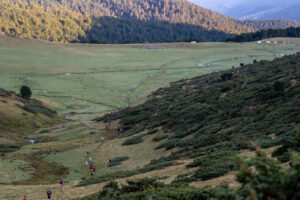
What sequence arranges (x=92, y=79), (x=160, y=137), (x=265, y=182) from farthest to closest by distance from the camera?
(x=92, y=79)
(x=160, y=137)
(x=265, y=182)

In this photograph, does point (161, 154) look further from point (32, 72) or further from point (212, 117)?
point (32, 72)

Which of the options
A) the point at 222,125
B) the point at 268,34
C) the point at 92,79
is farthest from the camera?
the point at 268,34

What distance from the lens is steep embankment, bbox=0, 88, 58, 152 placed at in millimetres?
41047

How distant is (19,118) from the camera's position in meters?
50.3

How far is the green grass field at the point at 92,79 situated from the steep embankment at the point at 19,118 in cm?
239

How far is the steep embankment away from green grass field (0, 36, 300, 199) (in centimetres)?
239

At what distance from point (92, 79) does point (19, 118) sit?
40.8 meters

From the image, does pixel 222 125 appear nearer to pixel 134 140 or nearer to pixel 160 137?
pixel 160 137

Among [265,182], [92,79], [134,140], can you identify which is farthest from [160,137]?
[92,79]

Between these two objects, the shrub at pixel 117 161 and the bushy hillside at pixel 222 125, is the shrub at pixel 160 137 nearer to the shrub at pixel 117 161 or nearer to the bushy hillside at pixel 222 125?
the bushy hillside at pixel 222 125

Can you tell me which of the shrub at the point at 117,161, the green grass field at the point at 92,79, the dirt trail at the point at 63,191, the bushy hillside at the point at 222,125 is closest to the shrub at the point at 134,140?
the bushy hillside at the point at 222,125

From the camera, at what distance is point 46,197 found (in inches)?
814

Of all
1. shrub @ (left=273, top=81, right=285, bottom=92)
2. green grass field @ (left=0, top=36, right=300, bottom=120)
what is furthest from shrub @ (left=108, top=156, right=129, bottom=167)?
green grass field @ (left=0, top=36, right=300, bottom=120)

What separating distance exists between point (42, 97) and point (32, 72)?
26298mm
